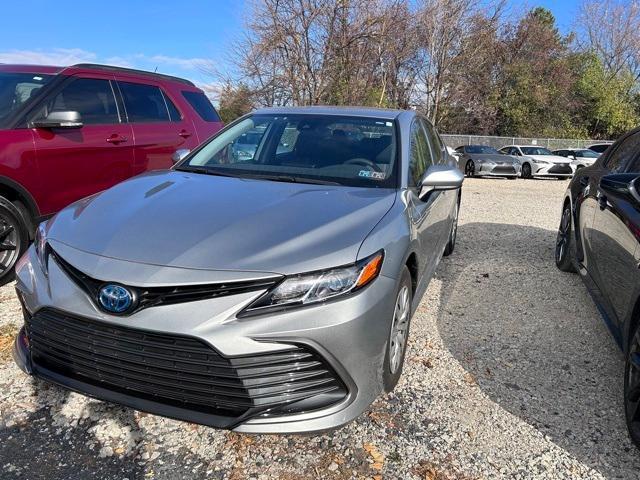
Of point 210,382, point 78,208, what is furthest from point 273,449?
point 78,208

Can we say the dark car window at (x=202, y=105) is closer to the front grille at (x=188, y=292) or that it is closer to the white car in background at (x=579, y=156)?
the front grille at (x=188, y=292)

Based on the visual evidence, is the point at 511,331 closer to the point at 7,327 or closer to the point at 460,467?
the point at 460,467

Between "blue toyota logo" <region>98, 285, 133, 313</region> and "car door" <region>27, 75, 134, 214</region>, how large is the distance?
2.84 m

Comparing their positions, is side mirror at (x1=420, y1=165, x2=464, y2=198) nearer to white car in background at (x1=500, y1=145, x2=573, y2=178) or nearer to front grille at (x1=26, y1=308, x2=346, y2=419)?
front grille at (x1=26, y1=308, x2=346, y2=419)

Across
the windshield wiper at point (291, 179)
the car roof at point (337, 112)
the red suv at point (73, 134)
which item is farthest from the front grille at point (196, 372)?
the car roof at point (337, 112)

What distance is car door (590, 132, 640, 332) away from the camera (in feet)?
9.20

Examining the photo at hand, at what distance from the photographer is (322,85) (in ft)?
65.2

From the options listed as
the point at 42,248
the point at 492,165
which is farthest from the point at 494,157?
the point at 42,248

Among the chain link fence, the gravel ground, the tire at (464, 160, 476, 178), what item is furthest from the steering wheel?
Answer: the chain link fence

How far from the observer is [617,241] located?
313 centimetres

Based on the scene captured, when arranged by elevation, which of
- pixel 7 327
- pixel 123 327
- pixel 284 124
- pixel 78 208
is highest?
pixel 284 124

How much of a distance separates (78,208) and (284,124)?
5.32 feet

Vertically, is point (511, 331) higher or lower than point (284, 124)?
lower

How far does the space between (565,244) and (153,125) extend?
446 cm
